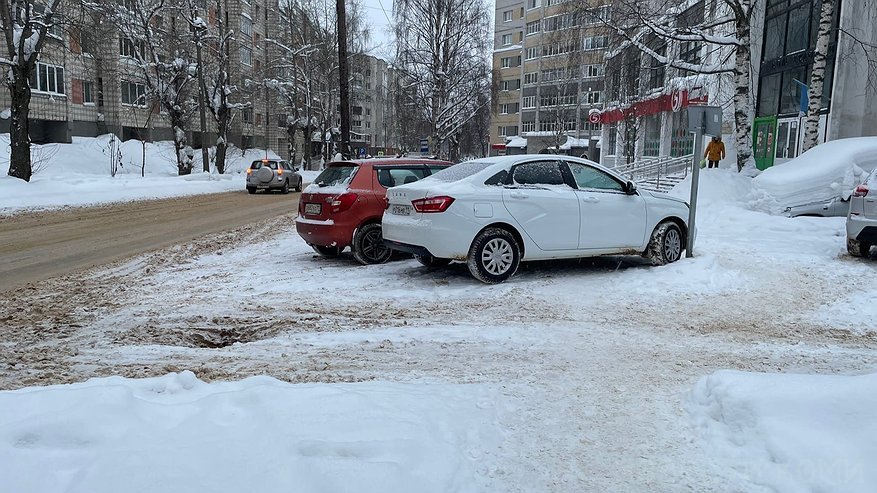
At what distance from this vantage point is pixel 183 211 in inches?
758

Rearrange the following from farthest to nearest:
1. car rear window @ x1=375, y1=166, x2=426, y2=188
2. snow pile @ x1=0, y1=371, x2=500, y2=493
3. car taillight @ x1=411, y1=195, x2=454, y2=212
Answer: car rear window @ x1=375, y1=166, x2=426, y2=188 < car taillight @ x1=411, y1=195, x2=454, y2=212 < snow pile @ x1=0, y1=371, x2=500, y2=493

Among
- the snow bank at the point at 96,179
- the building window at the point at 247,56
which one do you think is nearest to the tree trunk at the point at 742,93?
the snow bank at the point at 96,179

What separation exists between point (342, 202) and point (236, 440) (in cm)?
647

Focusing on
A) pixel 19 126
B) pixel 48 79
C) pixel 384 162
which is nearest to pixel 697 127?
pixel 384 162

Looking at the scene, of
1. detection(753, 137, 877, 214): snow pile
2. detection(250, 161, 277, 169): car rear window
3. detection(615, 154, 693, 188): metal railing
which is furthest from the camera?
detection(250, 161, 277, 169): car rear window

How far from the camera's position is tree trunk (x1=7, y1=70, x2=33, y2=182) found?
21.8 m

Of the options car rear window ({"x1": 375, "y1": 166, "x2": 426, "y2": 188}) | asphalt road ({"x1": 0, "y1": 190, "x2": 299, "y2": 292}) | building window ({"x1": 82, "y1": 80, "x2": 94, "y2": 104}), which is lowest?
asphalt road ({"x1": 0, "y1": 190, "x2": 299, "y2": 292})

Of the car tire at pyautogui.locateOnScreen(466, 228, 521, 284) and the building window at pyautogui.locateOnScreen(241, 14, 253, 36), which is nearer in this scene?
the car tire at pyautogui.locateOnScreen(466, 228, 521, 284)

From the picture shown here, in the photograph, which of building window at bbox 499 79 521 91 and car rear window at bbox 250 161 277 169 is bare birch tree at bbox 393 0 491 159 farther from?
building window at bbox 499 79 521 91

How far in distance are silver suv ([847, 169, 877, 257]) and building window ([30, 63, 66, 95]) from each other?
4285cm

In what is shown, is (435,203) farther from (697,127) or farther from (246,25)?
(246,25)

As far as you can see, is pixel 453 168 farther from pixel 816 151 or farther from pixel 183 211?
pixel 183 211

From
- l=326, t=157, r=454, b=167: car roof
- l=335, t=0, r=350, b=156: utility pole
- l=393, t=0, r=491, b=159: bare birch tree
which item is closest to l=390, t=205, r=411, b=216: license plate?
l=326, t=157, r=454, b=167: car roof

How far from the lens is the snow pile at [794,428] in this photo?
10.3ft
